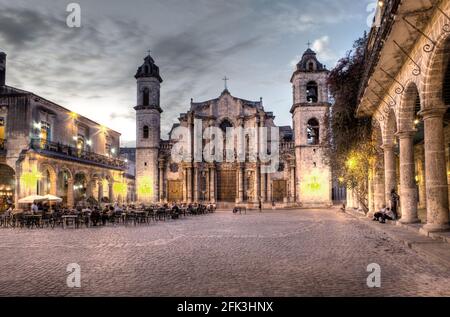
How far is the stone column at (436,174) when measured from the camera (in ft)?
33.8

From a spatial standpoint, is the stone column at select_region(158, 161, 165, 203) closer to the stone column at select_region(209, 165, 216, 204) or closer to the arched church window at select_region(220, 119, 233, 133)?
the stone column at select_region(209, 165, 216, 204)

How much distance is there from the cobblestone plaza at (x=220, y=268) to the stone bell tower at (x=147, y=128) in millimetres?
29135

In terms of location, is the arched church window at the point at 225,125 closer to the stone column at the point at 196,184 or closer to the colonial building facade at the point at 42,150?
the stone column at the point at 196,184

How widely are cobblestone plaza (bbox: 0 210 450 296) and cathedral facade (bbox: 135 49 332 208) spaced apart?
2636 centimetres

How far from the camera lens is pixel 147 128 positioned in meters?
41.8

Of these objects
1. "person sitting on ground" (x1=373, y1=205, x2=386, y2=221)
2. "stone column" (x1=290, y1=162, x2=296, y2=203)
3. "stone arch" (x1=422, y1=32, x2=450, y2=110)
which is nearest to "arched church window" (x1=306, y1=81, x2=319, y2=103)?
"stone column" (x1=290, y1=162, x2=296, y2=203)

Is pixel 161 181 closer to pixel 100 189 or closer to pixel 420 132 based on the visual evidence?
pixel 100 189

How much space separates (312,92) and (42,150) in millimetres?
26427

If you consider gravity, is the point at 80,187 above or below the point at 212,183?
below

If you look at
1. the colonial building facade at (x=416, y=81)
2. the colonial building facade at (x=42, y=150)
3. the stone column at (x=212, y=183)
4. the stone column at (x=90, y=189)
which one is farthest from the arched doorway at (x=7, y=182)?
the colonial building facade at (x=416, y=81)

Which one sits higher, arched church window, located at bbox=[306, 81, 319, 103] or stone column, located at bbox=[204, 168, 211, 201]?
arched church window, located at bbox=[306, 81, 319, 103]

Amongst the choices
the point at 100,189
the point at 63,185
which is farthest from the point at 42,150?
the point at 100,189

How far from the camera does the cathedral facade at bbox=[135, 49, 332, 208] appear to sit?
1491 inches
